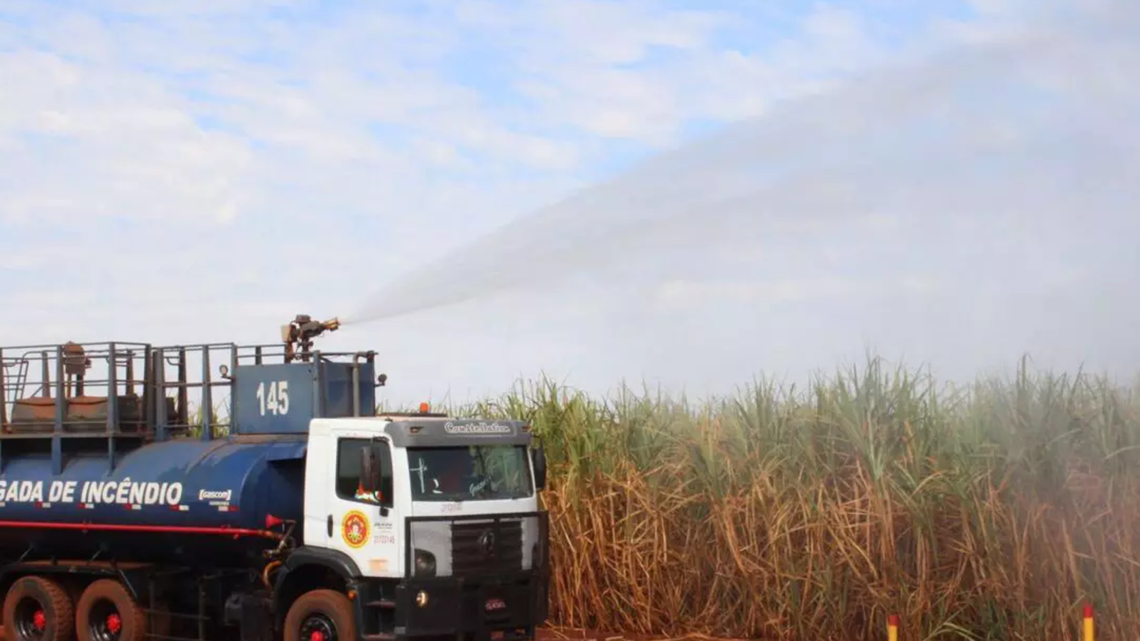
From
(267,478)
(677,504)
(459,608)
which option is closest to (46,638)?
(267,478)

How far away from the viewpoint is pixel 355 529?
14805mm

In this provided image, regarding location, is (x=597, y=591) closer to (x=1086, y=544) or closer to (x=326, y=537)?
(x=326, y=537)

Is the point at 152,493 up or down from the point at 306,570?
up

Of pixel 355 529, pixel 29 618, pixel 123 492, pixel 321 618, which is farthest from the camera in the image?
pixel 29 618

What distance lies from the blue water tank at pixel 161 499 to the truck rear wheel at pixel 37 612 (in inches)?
19.3

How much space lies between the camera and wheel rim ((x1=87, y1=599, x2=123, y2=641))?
57.7 ft

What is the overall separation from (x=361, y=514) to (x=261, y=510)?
1802 millimetres

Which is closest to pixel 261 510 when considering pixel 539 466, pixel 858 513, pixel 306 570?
pixel 306 570

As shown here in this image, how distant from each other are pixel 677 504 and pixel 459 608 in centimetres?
423

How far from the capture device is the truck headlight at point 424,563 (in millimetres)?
14430

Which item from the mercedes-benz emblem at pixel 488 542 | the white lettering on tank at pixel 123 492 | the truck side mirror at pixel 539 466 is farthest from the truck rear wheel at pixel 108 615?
the truck side mirror at pixel 539 466

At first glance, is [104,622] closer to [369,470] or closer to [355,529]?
[355,529]

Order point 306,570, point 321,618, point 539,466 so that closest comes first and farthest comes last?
point 321,618
point 306,570
point 539,466

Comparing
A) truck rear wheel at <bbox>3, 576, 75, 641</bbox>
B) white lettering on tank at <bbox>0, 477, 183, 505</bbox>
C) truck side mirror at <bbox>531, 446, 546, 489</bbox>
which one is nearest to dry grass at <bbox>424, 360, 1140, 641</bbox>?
truck side mirror at <bbox>531, 446, 546, 489</bbox>
